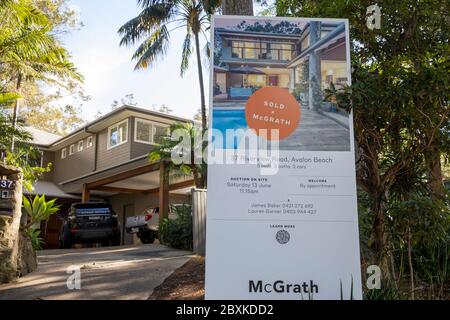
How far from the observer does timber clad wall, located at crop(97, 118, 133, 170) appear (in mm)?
19391

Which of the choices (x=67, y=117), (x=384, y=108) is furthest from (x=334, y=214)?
(x=67, y=117)

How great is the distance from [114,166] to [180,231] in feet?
22.0

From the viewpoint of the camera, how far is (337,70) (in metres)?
4.31

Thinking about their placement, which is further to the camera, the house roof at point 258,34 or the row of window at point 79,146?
the row of window at point 79,146

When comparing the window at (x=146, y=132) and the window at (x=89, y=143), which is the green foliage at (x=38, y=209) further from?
the window at (x=89, y=143)

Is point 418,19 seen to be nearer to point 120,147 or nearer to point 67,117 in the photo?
point 120,147

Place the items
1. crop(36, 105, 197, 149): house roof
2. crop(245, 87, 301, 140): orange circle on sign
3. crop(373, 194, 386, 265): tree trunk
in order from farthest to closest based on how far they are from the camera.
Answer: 1. crop(36, 105, 197, 149): house roof
2. crop(373, 194, 386, 265): tree trunk
3. crop(245, 87, 301, 140): orange circle on sign

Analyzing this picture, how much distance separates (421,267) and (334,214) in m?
2.55

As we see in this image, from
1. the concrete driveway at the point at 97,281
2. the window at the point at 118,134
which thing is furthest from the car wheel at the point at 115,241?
the concrete driveway at the point at 97,281

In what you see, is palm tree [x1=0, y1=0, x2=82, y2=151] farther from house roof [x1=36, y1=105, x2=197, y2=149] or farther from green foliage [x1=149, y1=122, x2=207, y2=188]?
house roof [x1=36, y1=105, x2=197, y2=149]

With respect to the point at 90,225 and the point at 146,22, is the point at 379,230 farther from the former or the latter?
the point at 146,22

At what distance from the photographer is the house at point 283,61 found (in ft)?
13.8

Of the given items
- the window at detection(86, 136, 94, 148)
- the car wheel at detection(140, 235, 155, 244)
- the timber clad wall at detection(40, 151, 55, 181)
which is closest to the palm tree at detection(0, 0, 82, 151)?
the car wheel at detection(140, 235, 155, 244)

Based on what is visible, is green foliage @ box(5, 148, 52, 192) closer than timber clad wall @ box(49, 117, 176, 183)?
Yes
